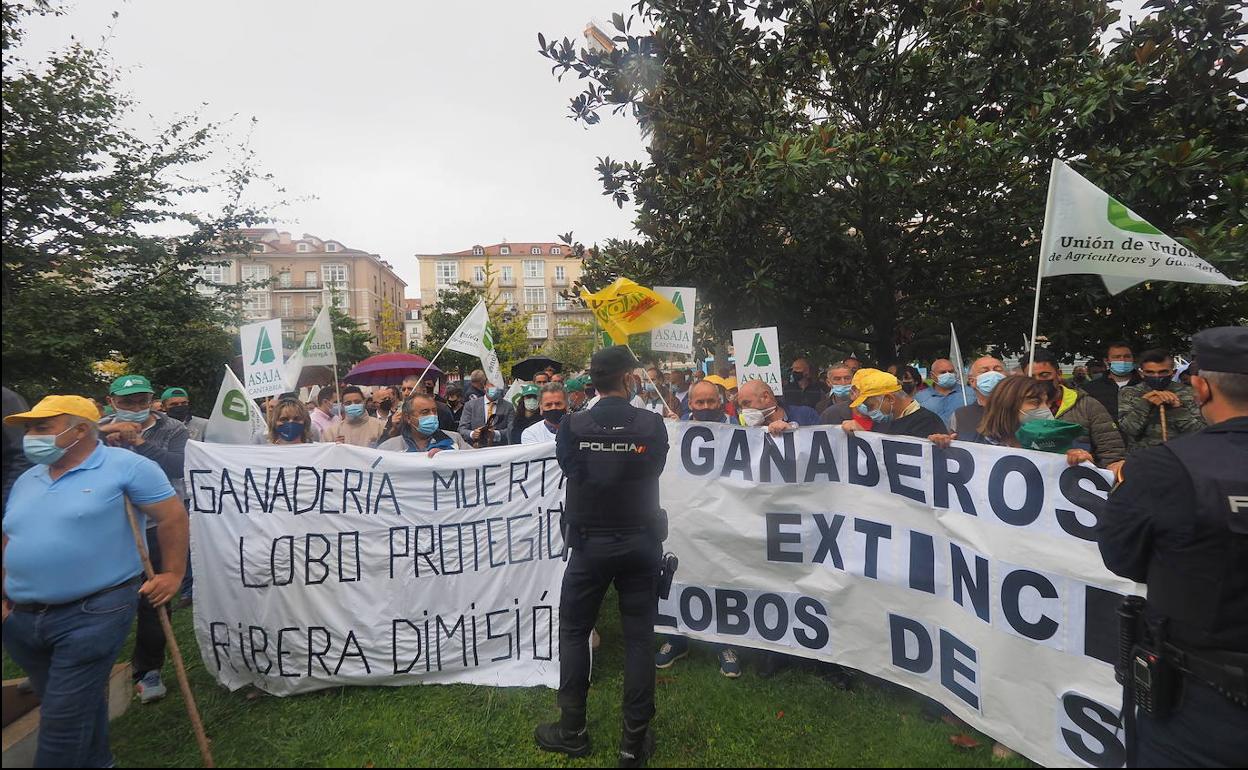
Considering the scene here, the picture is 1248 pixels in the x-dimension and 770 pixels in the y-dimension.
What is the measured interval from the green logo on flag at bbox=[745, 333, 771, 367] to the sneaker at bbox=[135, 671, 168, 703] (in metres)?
5.34

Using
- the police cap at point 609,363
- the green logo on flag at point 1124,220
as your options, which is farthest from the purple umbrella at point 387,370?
the green logo on flag at point 1124,220

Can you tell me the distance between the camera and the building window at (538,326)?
323 feet

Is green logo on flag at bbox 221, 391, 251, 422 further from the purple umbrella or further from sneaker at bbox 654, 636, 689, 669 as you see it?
the purple umbrella

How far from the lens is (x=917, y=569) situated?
11.7ft

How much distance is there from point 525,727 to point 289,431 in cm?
332

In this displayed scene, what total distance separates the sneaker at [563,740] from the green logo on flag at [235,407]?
386 centimetres

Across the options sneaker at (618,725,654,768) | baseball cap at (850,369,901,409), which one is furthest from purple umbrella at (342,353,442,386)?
sneaker at (618,725,654,768)

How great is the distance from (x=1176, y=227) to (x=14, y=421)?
31.0 ft

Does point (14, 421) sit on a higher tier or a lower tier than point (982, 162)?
lower

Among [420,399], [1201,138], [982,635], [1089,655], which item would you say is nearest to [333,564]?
[420,399]

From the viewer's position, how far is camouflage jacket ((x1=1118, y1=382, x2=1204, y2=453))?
5180 millimetres

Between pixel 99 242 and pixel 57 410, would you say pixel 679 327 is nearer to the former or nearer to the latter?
pixel 57 410

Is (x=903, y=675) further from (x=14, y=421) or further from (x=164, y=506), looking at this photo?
(x=14, y=421)

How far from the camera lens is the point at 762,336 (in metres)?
6.60
